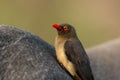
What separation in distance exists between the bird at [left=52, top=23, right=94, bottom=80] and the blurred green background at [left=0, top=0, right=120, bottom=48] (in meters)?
14.4

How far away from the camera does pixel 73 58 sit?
941 centimetres

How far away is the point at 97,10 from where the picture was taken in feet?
91.1

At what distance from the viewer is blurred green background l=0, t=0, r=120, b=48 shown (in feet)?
82.5

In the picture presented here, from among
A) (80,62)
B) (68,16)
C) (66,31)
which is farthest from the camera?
(68,16)

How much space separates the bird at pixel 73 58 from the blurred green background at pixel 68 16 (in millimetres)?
14355

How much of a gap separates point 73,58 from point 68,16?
18258mm

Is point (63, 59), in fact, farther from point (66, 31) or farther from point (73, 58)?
point (66, 31)

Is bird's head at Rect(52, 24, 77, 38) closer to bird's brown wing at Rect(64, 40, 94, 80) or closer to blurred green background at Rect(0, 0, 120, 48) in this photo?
bird's brown wing at Rect(64, 40, 94, 80)

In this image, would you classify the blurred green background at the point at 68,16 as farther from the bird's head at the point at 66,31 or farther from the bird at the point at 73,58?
the bird at the point at 73,58

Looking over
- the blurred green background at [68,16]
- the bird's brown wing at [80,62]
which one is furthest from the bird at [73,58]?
the blurred green background at [68,16]

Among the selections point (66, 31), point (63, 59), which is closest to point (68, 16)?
point (66, 31)

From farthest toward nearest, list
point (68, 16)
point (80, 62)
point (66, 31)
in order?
point (68, 16), point (66, 31), point (80, 62)

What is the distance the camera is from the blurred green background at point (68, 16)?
2516 centimetres

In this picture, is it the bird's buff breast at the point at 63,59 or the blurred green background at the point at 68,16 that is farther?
the blurred green background at the point at 68,16
